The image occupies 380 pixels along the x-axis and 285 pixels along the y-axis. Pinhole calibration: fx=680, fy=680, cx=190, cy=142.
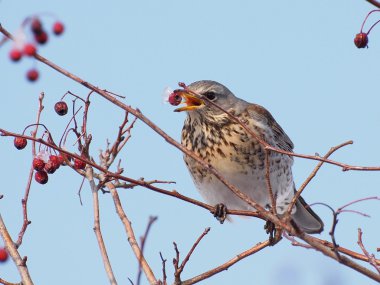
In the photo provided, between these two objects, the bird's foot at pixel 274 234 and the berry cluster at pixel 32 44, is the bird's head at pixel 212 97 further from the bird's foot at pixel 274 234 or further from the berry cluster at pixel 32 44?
the berry cluster at pixel 32 44

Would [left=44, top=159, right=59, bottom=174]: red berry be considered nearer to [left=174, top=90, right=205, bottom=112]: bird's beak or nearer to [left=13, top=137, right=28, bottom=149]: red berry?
[left=13, top=137, right=28, bottom=149]: red berry

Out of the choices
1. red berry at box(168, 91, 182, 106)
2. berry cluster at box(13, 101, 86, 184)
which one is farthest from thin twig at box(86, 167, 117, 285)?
red berry at box(168, 91, 182, 106)

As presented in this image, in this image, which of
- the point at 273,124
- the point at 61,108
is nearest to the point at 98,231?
the point at 61,108

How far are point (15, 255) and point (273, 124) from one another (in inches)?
132

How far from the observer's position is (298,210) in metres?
6.33

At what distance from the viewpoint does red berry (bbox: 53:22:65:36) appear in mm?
2543

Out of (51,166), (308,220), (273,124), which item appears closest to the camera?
(51,166)

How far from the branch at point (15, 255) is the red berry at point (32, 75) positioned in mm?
952

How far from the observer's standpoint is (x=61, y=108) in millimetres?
3662

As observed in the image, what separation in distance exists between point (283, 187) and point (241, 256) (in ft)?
7.50

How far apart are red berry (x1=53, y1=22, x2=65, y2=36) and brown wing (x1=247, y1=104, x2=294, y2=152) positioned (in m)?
3.18

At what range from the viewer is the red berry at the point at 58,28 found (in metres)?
2.54

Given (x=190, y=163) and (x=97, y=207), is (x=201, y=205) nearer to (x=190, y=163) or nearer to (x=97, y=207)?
(x=97, y=207)

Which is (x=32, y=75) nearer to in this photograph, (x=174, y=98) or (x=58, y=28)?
(x=58, y=28)
